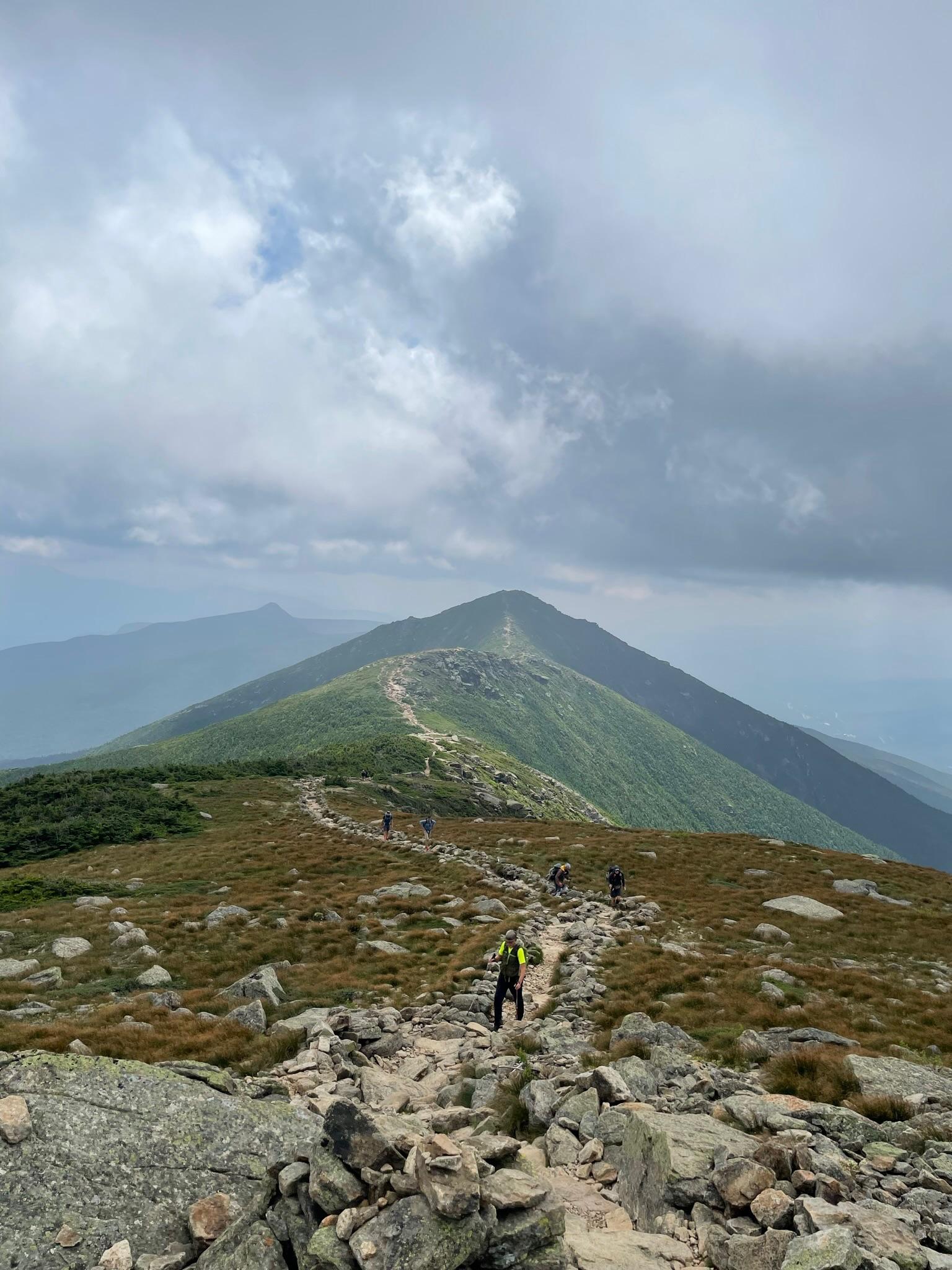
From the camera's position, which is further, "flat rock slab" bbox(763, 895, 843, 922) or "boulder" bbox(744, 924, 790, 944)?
"flat rock slab" bbox(763, 895, 843, 922)

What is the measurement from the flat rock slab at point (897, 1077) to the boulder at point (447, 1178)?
9.25 metres

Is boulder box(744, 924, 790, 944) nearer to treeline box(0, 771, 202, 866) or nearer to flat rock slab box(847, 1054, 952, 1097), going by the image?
flat rock slab box(847, 1054, 952, 1097)

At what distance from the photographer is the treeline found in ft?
154

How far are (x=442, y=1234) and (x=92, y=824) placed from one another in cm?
5535

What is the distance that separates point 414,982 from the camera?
20.3 m

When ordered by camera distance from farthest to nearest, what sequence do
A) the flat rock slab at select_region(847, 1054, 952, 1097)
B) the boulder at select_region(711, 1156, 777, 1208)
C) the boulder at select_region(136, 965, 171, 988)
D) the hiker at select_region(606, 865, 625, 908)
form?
the hiker at select_region(606, 865, 625, 908) < the boulder at select_region(136, 965, 171, 988) < the flat rock slab at select_region(847, 1054, 952, 1097) < the boulder at select_region(711, 1156, 777, 1208)

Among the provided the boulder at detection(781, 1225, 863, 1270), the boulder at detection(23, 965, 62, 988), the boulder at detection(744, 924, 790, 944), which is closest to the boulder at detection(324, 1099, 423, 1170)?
the boulder at detection(781, 1225, 863, 1270)

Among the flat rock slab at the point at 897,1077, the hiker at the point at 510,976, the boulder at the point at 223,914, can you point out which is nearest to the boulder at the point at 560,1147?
the flat rock slab at the point at 897,1077

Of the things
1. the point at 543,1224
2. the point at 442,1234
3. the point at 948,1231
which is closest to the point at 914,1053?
the point at 948,1231

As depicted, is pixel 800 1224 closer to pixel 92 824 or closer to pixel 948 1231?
pixel 948 1231

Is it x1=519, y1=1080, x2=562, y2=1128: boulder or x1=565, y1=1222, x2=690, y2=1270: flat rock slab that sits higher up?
x1=565, y1=1222, x2=690, y2=1270: flat rock slab

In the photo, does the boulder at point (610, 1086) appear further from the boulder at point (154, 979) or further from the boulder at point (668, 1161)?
the boulder at point (154, 979)

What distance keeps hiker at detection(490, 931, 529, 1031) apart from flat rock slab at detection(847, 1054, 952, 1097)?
8.30 m

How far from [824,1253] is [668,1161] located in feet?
7.98
